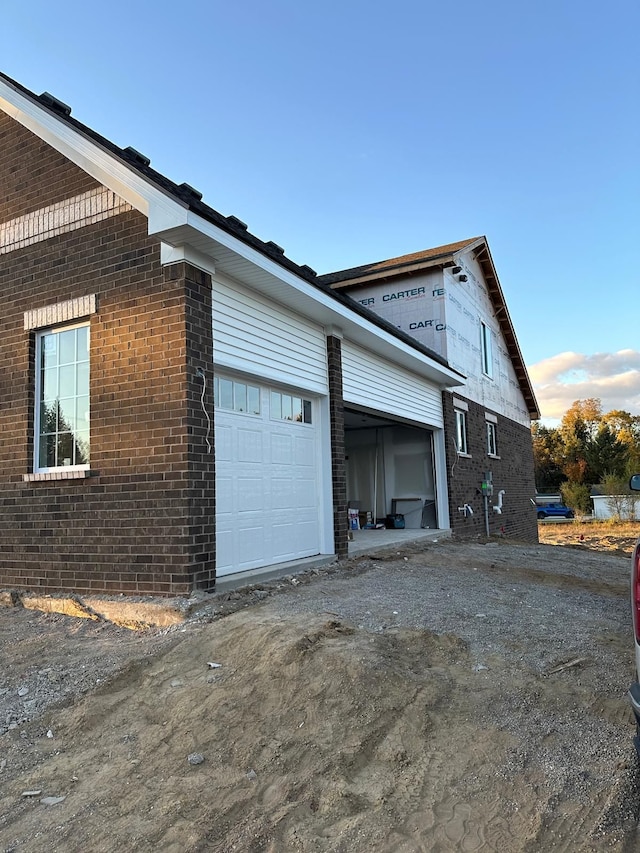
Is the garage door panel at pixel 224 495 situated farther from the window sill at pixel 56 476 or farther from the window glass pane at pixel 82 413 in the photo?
the window glass pane at pixel 82 413

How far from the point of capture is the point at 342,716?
3.89 meters

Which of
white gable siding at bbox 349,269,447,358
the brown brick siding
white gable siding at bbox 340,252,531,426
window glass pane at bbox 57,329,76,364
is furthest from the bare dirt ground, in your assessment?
white gable siding at bbox 340,252,531,426

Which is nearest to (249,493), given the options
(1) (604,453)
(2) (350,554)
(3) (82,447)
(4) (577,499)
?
(3) (82,447)

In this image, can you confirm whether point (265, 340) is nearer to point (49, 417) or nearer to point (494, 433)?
point (49, 417)

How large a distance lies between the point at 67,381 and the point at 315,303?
10.9 feet

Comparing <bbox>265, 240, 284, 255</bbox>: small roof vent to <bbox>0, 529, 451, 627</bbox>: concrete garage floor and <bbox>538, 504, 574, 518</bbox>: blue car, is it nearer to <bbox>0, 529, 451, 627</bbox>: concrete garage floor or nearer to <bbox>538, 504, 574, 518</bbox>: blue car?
<bbox>0, 529, 451, 627</bbox>: concrete garage floor

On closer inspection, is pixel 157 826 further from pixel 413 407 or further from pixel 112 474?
pixel 413 407

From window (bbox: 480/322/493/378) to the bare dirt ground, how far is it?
12.4 m

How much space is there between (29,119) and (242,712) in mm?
7693

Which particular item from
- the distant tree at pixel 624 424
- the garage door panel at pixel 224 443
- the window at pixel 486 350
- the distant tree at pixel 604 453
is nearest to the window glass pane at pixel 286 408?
the garage door panel at pixel 224 443

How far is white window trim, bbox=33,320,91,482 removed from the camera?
732cm

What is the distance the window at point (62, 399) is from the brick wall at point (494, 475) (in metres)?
9.12

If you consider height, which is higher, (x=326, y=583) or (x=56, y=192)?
(x=56, y=192)

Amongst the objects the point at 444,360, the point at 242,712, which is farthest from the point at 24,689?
the point at 444,360
